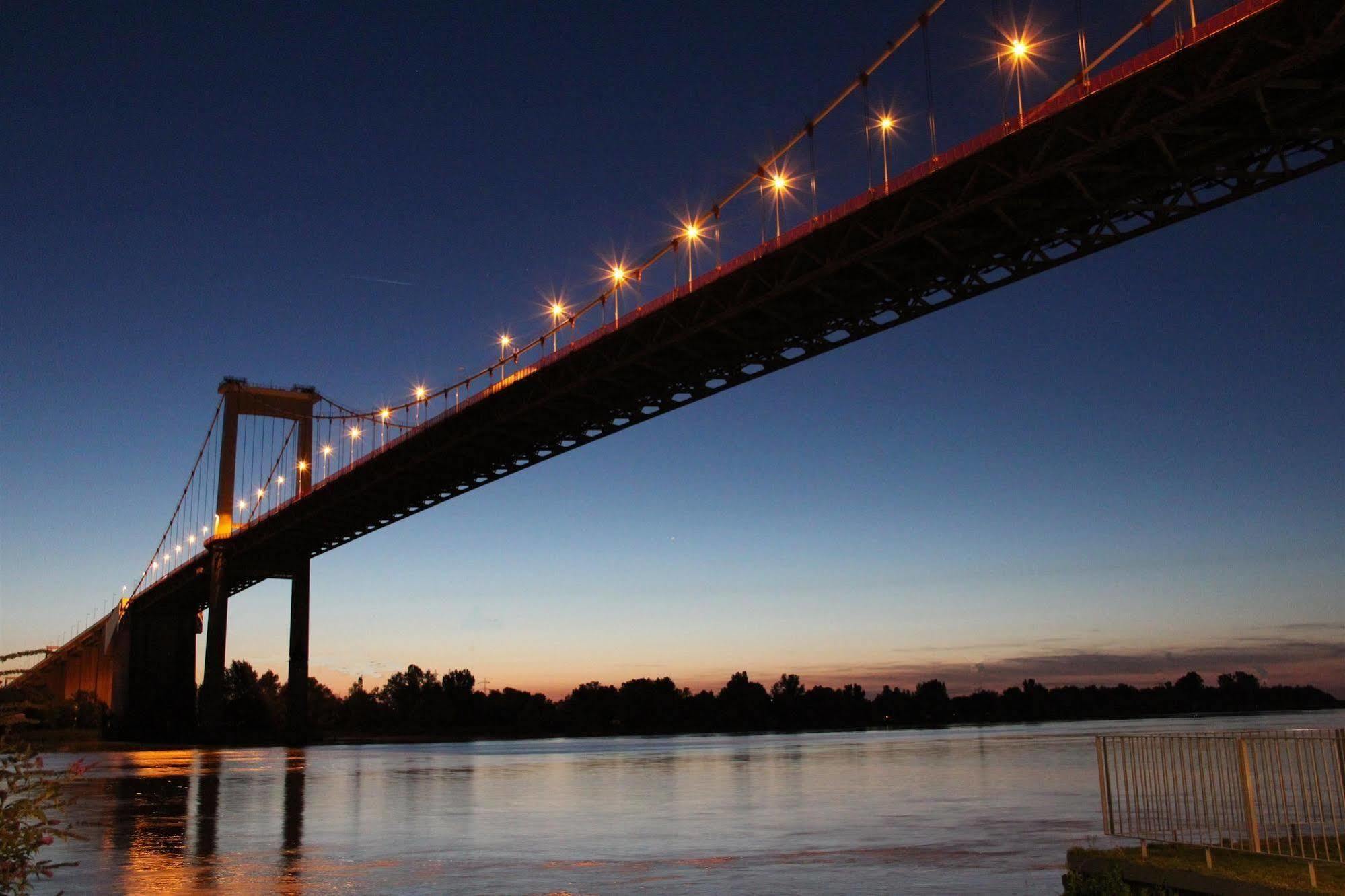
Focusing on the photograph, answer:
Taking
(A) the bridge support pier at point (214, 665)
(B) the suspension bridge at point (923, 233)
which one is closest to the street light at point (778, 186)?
(B) the suspension bridge at point (923, 233)

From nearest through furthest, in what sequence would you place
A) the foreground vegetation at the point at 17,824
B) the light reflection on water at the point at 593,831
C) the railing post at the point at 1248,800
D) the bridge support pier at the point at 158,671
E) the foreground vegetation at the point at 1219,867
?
the foreground vegetation at the point at 17,824, the foreground vegetation at the point at 1219,867, the railing post at the point at 1248,800, the light reflection on water at the point at 593,831, the bridge support pier at the point at 158,671

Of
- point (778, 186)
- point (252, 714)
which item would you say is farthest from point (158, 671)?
point (778, 186)

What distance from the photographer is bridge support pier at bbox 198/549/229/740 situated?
253ft

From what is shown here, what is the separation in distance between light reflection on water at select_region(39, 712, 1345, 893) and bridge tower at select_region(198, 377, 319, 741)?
42.3 metres

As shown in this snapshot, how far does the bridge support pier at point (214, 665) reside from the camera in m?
77.2

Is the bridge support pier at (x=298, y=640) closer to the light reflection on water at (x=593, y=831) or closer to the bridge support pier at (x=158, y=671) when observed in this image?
the bridge support pier at (x=158, y=671)

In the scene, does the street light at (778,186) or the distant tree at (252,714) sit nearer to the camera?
the street light at (778,186)

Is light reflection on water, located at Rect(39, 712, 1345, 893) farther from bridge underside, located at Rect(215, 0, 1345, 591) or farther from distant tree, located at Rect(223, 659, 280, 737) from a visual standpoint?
distant tree, located at Rect(223, 659, 280, 737)

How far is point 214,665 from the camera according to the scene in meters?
77.9

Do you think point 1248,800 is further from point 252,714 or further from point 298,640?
point 252,714

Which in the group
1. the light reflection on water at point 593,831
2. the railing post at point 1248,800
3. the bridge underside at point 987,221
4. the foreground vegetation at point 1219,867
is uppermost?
the bridge underside at point 987,221

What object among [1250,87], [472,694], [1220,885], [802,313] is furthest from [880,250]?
[472,694]

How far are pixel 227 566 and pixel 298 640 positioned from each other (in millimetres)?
7114

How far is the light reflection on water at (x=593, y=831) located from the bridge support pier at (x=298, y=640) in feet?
139
